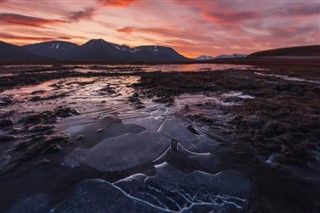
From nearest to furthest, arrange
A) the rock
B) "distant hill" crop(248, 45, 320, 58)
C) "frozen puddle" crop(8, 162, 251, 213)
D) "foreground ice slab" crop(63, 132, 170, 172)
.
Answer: "frozen puddle" crop(8, 162, 251, 213)
"foreground ice slab" crop(63, 132, 170, 172)
the rock
"distant hill" crop(248, 45, 320, 58)

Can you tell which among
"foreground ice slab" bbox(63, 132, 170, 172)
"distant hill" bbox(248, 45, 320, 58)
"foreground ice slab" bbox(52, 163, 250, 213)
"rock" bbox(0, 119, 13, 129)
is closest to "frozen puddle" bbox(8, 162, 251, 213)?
"foreground ice slab" bbox(52, 163, 250, 213)

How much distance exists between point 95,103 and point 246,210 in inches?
364

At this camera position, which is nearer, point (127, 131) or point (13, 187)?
point (13, 187)

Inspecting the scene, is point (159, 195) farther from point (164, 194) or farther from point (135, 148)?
point (135, 148)

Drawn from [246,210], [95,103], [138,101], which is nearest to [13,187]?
[246,210]

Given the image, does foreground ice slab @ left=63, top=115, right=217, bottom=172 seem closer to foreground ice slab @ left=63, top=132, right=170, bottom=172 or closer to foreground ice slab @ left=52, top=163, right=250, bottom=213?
foreground ice slab @ left=63, top=132, right=170, bottom=172

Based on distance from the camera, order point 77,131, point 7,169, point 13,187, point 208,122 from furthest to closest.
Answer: point 208,122 → point 77,131 → point 7,169 → point 13,187

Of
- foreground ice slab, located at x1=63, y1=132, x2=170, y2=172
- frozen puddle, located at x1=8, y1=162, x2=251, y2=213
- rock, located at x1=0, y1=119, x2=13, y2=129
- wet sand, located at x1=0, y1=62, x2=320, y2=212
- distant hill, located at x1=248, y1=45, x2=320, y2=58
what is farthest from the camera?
distant hill, located at x1=248, y1=45, x2=320, y2=58

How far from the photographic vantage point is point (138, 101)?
444 inches

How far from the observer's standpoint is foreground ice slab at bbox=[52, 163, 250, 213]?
3.43m

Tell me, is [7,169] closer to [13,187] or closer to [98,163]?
[13,187]

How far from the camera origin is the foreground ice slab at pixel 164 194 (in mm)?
3426

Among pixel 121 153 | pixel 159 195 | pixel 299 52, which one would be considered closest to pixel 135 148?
pixel 121 153

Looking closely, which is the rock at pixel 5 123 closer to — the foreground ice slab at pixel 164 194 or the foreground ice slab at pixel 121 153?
the foreground ice slab at pixel 121 153
